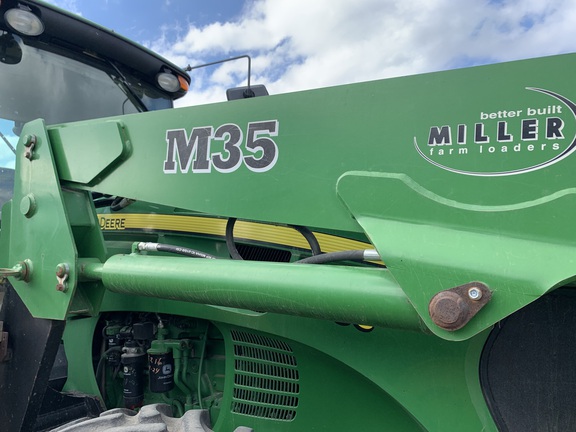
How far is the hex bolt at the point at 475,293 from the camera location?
3.71 feet

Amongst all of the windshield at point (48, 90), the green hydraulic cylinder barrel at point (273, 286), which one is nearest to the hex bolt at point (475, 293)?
the green hydraulic cylinder barrel at point (273, 286)

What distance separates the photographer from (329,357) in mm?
1655

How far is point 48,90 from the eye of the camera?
8.34ft

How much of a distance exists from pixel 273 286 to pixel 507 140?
700 mm

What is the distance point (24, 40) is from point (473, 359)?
2.44m

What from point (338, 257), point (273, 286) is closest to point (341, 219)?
point (338, 257)

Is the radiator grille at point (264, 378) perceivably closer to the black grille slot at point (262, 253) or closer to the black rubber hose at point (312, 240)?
the black grille slot at point (262, 253)

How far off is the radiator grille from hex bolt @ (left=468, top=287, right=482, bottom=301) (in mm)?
794

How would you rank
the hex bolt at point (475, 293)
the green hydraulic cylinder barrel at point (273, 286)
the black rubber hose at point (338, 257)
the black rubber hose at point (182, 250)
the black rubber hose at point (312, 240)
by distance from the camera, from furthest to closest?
the black rubber hose at point (182, 250) → the black rubber hose at point (312, 240) → the black rubber hose at point (338, 257) → the green hydraulic cylinder barrel at point (273, 286) → the hex bolt at point (475, 293)

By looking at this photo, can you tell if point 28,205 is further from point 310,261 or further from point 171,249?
point 310,261

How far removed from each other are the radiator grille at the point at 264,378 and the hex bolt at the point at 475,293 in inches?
31.3

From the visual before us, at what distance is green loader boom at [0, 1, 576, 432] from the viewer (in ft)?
3.85

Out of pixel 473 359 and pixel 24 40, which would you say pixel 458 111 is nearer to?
pixel 473 359


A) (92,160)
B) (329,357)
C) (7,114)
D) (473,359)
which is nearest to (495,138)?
(473,359)
